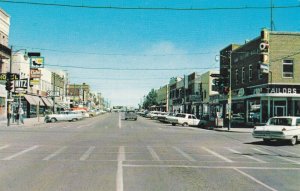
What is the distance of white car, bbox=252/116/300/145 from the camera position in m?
23.1

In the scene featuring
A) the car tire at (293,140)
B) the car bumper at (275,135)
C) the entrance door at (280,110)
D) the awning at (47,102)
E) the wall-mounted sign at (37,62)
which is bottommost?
the car tire at (293,140)

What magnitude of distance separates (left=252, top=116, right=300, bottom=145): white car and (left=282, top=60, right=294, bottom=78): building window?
21.1 m

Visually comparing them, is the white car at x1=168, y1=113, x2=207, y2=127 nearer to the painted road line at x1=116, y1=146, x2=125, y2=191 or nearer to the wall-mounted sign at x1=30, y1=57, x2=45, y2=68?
the wall-mounted sign at x1=30, y1=57, x2=45, y2=68

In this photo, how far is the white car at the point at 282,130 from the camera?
2311 centimetres

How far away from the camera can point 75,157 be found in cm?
1580

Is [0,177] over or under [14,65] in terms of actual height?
under

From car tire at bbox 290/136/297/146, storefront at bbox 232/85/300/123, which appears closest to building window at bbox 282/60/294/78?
storefront at bbox 232/85/300/123

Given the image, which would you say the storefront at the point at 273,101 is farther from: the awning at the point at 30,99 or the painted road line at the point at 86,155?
the awning at the point at 30,99

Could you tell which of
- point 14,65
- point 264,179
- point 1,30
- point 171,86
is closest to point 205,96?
point 14,65

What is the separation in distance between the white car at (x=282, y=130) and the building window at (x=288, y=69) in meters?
21.1

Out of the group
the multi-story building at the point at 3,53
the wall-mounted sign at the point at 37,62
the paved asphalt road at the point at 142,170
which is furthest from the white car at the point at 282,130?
the wall-mounted sign at the point at 37,62

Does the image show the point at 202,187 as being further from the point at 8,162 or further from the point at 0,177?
the point at 8,162

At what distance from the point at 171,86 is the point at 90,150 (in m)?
113

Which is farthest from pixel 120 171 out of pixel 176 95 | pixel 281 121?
pixel 176 95
